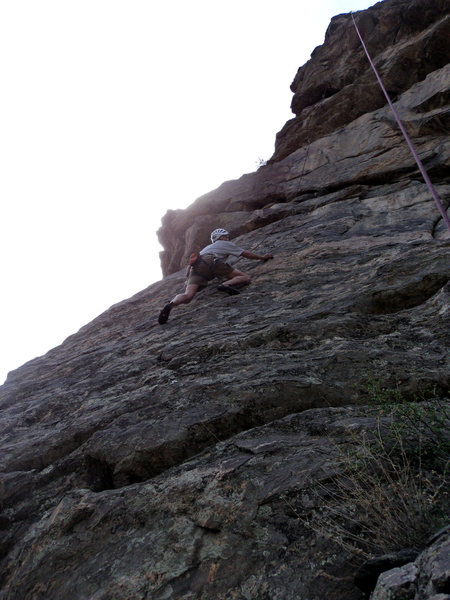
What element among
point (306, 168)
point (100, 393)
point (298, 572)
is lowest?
point (298, 572)

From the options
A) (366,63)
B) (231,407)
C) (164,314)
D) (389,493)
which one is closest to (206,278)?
(164,314)

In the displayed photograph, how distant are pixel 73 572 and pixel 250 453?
123 centimetres

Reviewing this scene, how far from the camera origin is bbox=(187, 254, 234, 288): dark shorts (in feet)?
23.0

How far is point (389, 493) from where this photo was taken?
2.10 m

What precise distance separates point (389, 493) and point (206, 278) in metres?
5.24

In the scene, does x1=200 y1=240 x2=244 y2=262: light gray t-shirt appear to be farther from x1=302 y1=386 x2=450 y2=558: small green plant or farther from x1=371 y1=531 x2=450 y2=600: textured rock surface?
x1=371 y1=531 x2=450 y2=600: textured rock surface

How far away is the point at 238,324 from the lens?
517cm

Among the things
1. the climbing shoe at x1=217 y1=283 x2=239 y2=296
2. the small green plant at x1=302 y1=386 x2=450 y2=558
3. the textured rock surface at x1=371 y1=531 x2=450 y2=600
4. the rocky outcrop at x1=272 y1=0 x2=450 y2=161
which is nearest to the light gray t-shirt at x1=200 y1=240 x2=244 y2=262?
the climbing shoe at x1=217 y1=283 x2=239 y2=296

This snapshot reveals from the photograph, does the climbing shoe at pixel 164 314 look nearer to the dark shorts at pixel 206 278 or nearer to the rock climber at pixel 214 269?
the rock climber at pixel 214 269

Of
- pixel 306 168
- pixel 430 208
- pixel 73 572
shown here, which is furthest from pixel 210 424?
pixel 306 168

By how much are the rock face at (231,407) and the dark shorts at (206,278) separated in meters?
0.19

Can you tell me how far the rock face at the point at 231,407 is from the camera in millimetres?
2312

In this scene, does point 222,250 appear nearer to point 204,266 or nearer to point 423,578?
point 204,266

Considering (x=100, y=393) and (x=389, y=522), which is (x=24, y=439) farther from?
(x=389, y=522)
